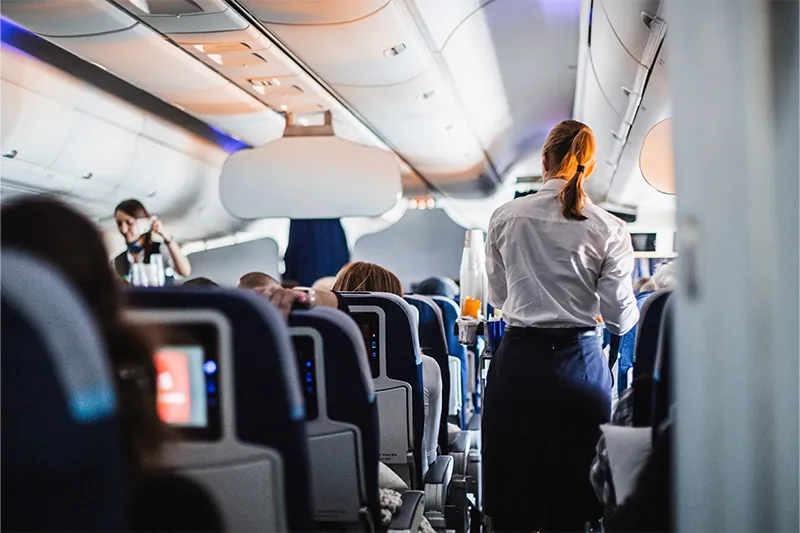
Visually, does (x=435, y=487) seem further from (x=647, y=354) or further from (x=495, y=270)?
(x=647, y=354)

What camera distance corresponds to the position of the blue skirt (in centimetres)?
287

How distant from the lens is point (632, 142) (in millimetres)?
6613

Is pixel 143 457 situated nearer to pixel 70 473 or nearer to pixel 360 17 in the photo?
pixel 70 473

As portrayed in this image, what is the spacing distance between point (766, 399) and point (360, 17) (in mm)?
3930

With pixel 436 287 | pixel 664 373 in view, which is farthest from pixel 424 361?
pixel 436 287

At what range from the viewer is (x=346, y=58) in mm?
6113

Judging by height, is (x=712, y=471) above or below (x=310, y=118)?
below

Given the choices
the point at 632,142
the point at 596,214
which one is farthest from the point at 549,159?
the point at 632,142

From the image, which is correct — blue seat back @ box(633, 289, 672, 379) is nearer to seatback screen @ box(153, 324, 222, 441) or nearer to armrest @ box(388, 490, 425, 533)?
armrest @ box(388, 490, 425, 533)

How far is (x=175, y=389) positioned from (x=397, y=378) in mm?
1652

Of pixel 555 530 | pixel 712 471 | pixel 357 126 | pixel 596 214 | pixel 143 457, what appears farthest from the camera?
pixel 357 126

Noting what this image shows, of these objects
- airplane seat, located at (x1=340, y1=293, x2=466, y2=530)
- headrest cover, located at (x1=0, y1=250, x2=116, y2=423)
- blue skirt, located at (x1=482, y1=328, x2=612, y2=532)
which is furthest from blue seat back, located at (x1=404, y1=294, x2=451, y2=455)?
headrest cover, located at (x1=0, y1=250, x2=116, y2=423)

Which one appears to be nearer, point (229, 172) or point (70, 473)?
point (70, 473)

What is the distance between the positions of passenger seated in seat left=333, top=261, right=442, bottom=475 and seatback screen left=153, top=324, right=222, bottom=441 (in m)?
2.09
